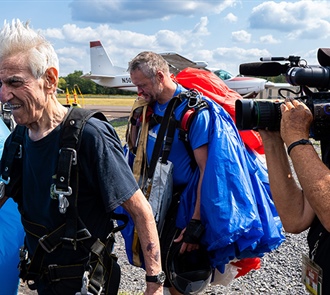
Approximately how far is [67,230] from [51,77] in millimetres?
692

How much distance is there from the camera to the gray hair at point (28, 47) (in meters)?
1.88

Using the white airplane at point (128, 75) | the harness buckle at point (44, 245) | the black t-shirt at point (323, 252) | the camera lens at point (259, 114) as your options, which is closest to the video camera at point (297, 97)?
the camera lens at point (259, 114)

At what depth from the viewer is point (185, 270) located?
3.04 m

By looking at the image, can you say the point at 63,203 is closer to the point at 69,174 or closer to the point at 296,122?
the point at 69,174

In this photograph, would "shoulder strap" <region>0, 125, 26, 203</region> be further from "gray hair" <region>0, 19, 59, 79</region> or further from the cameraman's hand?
the cameraman's hand

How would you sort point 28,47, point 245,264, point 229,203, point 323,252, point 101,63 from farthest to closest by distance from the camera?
point 101,63 < point 245,264 < point 229,203 < point 28,47 < point 323,252

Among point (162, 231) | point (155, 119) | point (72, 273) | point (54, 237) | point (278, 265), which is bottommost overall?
point (278, 265)

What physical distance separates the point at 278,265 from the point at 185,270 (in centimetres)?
202

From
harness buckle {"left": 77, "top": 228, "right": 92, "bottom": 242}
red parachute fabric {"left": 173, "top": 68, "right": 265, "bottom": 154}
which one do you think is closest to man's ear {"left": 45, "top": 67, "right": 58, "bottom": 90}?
harness buckle {"left": 77, "top": 228, "right": 92, "bottom": 242}

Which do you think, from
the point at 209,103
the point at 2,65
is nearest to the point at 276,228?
the point at 209,103

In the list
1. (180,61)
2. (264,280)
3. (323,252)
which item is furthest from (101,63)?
(323,252)

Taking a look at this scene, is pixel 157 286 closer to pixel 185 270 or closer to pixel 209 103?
pixel 185 270

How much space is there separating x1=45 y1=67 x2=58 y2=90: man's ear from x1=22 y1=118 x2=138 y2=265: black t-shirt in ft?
0.66

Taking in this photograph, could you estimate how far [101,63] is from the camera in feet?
104
